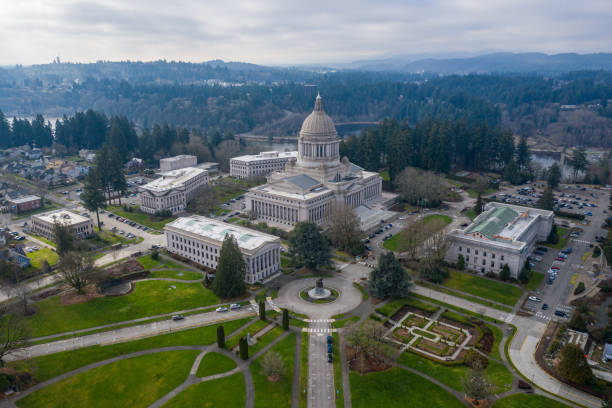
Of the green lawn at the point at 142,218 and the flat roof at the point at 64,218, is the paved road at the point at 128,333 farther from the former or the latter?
the green lawn at the point at 142,218

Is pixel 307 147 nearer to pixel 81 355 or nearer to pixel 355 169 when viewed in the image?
pixel 355 169

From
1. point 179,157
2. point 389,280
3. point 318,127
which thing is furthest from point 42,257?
point 318,127

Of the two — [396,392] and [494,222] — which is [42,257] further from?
[494,222]

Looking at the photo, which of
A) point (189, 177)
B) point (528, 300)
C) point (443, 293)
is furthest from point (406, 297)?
point (189, 177)

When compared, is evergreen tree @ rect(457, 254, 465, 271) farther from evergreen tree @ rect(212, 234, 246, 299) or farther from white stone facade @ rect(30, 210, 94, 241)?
white stone facade @ rect(30, 210, 94, 241)

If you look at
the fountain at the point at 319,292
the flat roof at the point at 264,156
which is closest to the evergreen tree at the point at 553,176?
the flat roof at the point at 264,156
